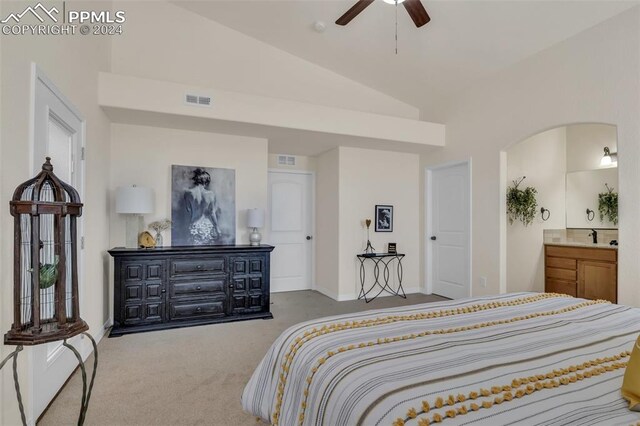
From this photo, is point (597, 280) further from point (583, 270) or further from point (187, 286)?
point (187, 286)

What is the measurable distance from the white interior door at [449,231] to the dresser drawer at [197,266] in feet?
10.7

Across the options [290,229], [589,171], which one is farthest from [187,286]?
[589,171]

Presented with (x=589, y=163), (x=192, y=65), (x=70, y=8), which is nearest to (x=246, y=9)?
(x=192, y=65)

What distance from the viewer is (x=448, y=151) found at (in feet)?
16.4

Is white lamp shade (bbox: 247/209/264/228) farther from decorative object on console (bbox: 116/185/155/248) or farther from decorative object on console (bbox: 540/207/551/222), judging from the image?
decorative object on console (bbox: 540/207/551/222)

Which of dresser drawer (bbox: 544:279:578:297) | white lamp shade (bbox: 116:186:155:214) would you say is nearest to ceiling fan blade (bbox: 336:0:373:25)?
white lamp shade (bbox: 116:186:155:214)

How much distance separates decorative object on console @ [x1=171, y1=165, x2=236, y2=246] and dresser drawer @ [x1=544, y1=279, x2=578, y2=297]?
4291mm

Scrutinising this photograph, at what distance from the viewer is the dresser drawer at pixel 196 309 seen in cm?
370

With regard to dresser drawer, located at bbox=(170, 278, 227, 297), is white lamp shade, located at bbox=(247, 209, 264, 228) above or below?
above

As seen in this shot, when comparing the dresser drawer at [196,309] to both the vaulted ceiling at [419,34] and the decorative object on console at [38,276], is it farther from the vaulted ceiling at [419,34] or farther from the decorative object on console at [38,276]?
the vaulted ceiling at [419,34]

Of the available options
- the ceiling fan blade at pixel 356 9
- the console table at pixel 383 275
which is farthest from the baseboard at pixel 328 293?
the ceiling fan blade at pixel 356 9

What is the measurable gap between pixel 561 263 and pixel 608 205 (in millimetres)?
1081

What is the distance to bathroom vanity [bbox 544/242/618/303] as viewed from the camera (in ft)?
12.6

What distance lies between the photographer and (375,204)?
5328mm
